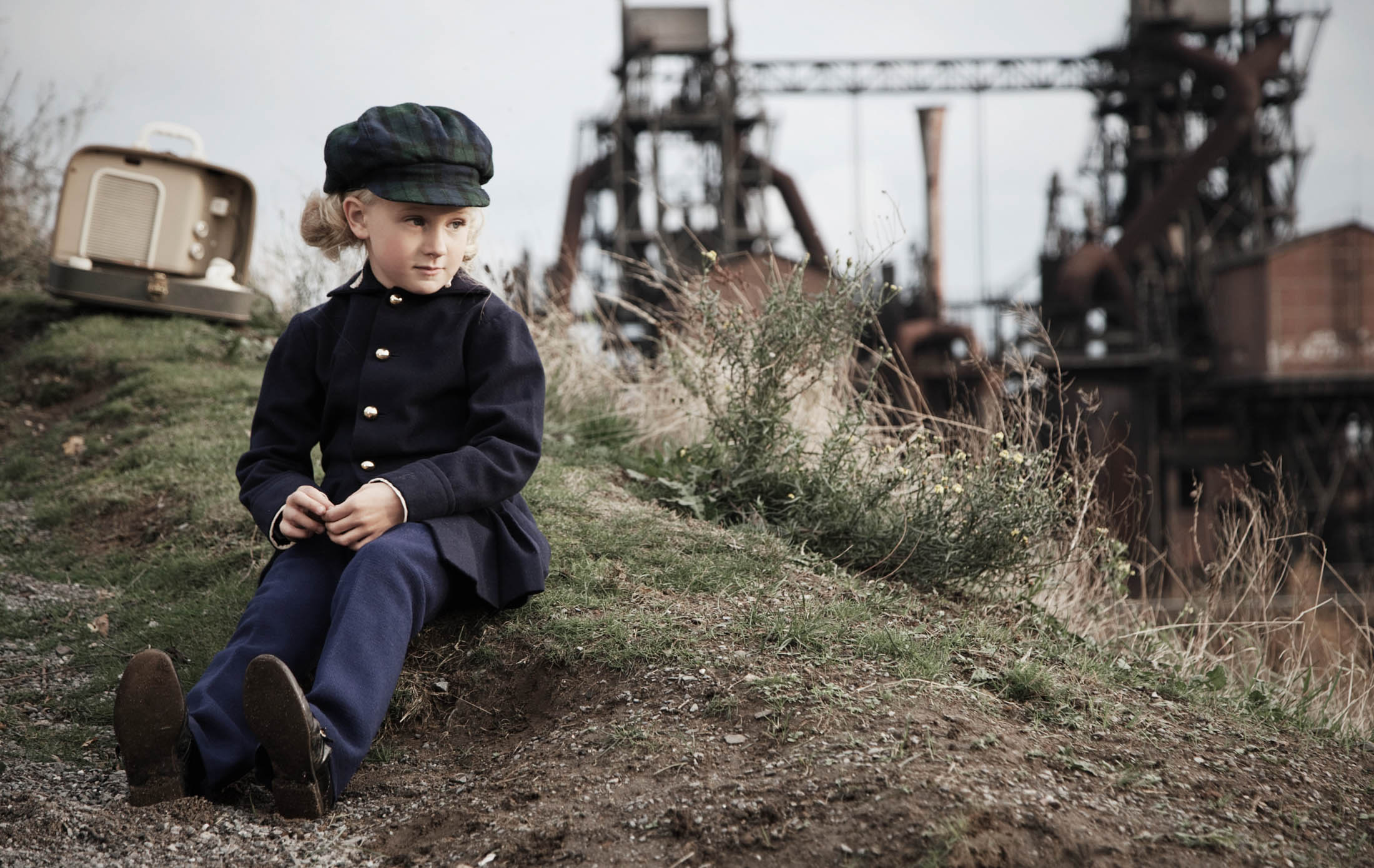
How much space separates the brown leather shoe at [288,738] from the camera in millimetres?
1963

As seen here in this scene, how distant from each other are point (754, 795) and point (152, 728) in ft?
3.76

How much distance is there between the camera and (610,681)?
102 inches

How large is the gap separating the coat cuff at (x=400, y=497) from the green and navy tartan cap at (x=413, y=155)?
62cm

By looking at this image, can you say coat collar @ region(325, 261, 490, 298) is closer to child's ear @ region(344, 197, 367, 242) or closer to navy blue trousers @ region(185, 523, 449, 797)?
child's ear @ region(344, 197, 367, 242)

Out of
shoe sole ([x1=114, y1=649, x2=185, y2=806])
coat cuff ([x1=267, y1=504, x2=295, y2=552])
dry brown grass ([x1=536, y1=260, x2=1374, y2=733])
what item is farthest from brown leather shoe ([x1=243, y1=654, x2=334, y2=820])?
dry brown grass ([x1=536, y1=260, x2=1374, y2=733])

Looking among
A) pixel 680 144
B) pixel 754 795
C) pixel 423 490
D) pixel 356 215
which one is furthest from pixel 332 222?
pixel 680 144

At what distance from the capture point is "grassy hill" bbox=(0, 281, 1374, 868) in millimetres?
1937

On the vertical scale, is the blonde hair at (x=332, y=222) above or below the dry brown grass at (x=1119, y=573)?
above

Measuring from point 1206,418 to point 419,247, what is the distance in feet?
69.4

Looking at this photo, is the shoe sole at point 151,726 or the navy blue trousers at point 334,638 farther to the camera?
the navy blue trousers at point 334,638

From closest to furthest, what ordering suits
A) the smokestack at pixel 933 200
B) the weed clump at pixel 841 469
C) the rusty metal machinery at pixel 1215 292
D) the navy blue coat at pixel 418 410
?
the navy blue coat at pixel 418 410
the weed clump at pixel 841 469
the rusty metal machinery at pixel 1215 292
the smokestack at pixel 933 200

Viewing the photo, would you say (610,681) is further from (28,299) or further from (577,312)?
(28,299)

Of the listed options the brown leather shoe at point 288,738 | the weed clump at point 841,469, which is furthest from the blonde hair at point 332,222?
the weed clump at point 841,469

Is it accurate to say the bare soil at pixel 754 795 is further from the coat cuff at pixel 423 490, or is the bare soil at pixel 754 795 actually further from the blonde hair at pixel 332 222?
the blonde hair at pixel 332 222
